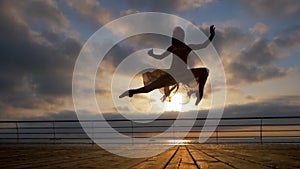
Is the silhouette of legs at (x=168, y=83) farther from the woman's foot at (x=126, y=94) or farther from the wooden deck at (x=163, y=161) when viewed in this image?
the wooden deck at (x=163, y=161)

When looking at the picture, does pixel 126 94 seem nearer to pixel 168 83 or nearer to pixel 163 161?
pixel 168 83

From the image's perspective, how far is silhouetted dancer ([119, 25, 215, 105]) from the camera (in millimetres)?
4309

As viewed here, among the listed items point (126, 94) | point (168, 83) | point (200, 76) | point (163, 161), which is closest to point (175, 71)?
point (168, 83)

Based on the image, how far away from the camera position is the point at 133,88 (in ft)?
15.2

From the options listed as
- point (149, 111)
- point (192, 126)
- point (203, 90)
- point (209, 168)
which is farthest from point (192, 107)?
point (192, 126)

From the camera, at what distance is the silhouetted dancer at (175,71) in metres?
4.31

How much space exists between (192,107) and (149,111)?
0.72m

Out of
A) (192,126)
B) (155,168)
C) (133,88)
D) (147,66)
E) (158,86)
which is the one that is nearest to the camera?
(155,168)

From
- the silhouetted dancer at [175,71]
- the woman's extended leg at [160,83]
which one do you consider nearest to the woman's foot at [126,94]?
the silhouetted dancer at [175,71]

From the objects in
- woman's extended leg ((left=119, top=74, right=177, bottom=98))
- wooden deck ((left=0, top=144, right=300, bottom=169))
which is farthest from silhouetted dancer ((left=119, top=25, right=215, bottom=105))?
wooden deck ((left=0, top=144, right=300, bottom=169))

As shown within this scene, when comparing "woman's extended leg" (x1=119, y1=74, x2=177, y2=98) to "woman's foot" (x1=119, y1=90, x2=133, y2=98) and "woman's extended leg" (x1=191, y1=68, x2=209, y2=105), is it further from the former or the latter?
"woman's extended leg" (x1=191, y1=68, x2=209, y2=105)

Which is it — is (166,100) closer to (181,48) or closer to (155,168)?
(181,48)

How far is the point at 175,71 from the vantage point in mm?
4422

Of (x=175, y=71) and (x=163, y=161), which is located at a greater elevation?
(x=175, y=71)
